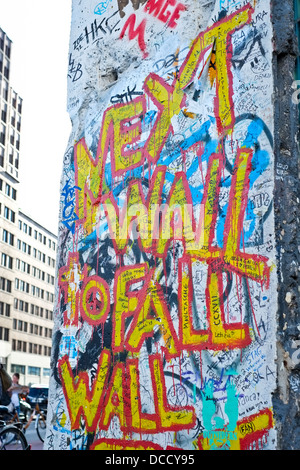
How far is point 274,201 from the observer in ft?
10.2

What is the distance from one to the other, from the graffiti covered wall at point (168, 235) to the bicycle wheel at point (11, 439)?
264 centimetres

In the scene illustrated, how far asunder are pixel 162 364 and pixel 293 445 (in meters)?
1.02

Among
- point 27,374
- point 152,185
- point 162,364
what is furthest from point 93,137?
point 27,374

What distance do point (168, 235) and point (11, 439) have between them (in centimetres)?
435

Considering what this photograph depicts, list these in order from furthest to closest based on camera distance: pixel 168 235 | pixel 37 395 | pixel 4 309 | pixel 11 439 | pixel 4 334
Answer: pixel 4 309, pixel 4 334, pixel 37 395, pixel 11 439, pixel 168 235

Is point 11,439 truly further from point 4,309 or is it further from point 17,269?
point 17,269

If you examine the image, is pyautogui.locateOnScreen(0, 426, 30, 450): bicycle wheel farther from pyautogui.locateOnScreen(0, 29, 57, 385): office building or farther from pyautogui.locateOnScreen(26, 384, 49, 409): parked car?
pyautogui.locateOnScreen(0, 29, 57, 385): office building

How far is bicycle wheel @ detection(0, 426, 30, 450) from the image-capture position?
6586mm

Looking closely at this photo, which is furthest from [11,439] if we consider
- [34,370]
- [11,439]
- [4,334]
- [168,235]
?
[34,370]

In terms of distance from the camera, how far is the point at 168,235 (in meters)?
3.74

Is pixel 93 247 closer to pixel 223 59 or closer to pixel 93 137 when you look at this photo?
pixel 93 137

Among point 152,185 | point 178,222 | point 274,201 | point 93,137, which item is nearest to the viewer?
point 274,201

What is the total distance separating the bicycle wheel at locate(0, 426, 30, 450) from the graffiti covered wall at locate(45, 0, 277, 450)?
→ 104 inches

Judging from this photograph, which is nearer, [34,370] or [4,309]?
[4,309]
